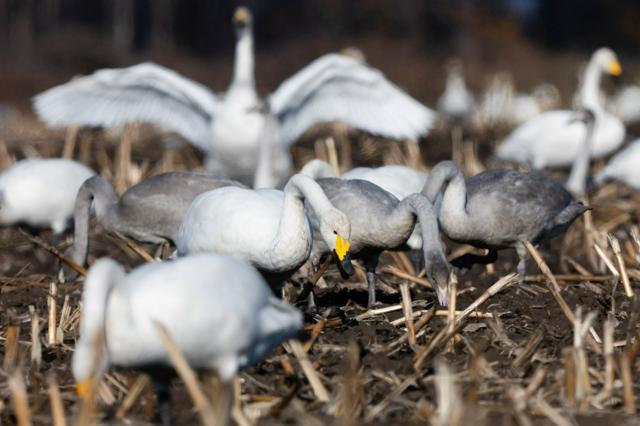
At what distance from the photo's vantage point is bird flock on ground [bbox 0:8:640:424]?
375cm

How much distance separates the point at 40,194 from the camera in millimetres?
8250

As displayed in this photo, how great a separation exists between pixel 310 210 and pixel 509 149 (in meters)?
5.37

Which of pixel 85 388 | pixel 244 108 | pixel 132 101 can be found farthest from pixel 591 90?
pixel 85 388

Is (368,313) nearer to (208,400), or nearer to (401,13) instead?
(208,400)

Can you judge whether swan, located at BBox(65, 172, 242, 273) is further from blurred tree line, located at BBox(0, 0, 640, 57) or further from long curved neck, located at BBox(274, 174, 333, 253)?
blurred tree line, located at BBox(0, 0, 640, 57)

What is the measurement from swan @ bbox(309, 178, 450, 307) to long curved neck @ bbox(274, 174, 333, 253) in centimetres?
56

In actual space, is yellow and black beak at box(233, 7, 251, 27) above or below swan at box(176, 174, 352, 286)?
above

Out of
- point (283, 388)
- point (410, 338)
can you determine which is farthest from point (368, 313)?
point (283, 388)

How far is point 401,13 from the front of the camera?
4153 cm

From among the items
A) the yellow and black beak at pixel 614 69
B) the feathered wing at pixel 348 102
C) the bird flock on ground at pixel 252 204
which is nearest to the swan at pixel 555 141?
the bird flock on ground at pixel 252 204

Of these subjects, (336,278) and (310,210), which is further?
(336,278)

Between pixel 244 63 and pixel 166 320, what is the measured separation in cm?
700

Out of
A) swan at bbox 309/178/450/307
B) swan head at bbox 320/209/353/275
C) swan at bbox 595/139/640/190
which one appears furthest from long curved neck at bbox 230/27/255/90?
swan head at bbox 320/209/353/275

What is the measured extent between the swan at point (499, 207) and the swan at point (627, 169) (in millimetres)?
2760
